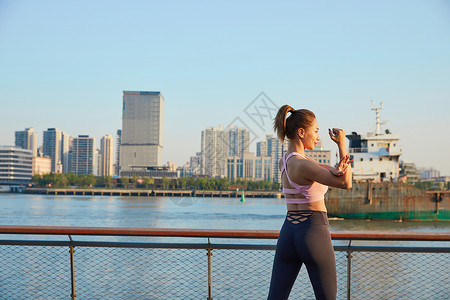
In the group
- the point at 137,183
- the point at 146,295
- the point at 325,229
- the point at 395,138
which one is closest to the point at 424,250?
the point at 325,229

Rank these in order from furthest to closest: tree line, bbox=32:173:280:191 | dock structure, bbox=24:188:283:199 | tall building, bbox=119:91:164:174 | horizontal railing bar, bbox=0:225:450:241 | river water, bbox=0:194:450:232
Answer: tall building, bbox=119:91:164:174
tree line, bbox=32:173:280:191
dock structure, bbox=24:188:283:199
river water, bbox=0:194:450:232
horizontal railing bar, bbox=0:225:450:241

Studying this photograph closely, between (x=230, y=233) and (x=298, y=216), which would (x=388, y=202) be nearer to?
(x=230, y=233)

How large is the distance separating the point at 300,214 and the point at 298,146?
392mm

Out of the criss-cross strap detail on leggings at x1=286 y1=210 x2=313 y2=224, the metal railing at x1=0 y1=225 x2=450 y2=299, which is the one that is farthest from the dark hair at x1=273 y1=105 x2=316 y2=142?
the metal railing at x1=0 y1=225 x2=450 y2=299

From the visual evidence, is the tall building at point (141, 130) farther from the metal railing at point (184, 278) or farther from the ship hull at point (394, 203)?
the metal railing at point (184, 278)

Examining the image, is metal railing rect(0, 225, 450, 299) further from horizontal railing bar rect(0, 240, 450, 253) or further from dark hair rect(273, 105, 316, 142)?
dark hair rect(273, 105, 316, 142)

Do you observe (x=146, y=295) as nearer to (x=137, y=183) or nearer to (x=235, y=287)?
(x=235, y=287)

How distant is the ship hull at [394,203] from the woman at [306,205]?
34.0 m

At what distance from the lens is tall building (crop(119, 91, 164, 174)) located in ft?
605

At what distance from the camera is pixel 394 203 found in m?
35.3

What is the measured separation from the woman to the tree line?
5483 inches

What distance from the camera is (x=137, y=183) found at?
538ft

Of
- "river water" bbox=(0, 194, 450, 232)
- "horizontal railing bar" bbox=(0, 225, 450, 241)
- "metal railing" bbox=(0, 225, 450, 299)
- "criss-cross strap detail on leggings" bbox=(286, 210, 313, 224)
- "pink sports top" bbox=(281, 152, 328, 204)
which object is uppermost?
"pink sports top" bbox=(281, 152, 328, 204)

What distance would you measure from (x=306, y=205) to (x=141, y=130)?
18861 cm
